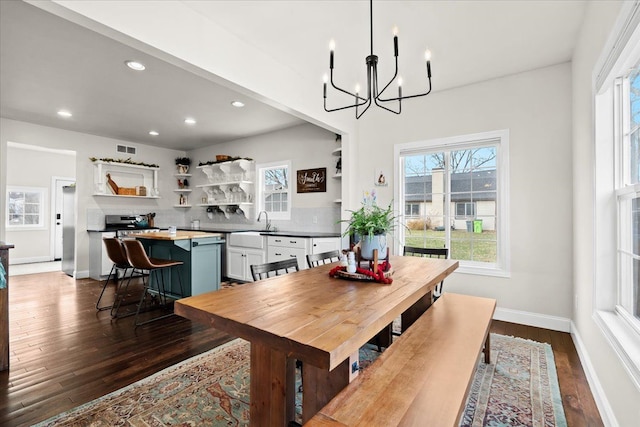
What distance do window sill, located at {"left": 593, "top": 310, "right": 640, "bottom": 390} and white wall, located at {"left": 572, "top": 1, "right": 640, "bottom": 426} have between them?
7 cm

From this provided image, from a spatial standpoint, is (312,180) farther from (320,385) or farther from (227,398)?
(320,385)

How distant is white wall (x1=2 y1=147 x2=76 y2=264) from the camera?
22.7ft

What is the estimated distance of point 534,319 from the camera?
326 centimetres

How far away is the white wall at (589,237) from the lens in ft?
5.27

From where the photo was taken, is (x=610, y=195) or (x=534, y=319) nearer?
(x=610, y=195)

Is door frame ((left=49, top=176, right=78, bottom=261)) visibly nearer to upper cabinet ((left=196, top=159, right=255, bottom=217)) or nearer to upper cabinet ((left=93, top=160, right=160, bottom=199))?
upper cabinet ((left=93, top=160, right=160, bottom=199))

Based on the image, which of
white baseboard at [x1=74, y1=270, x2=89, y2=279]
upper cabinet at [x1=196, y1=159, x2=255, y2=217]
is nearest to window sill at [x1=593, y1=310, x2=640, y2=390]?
upper cabinet at [x1=196, y1=159, x2=255, y2=217]

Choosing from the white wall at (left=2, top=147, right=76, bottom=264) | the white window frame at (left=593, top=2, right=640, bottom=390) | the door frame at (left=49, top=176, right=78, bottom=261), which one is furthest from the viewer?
the door frame at (left=49, top=176, right=78, bottom=261)

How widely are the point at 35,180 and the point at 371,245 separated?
877 centimetres

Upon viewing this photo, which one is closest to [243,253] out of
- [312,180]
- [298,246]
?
[298,246]

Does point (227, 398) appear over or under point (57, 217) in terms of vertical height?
under

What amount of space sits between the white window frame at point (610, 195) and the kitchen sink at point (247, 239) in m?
3.99

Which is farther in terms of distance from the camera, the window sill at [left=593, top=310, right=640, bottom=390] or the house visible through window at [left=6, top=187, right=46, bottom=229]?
the house visible through window at [left=6, top=187, right=46, bottom=229]

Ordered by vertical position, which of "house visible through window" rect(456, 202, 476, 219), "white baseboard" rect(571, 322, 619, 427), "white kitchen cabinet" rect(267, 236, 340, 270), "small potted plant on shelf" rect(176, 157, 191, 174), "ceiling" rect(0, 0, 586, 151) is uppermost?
"ceiling" rect(0, 0, 586, 151)
